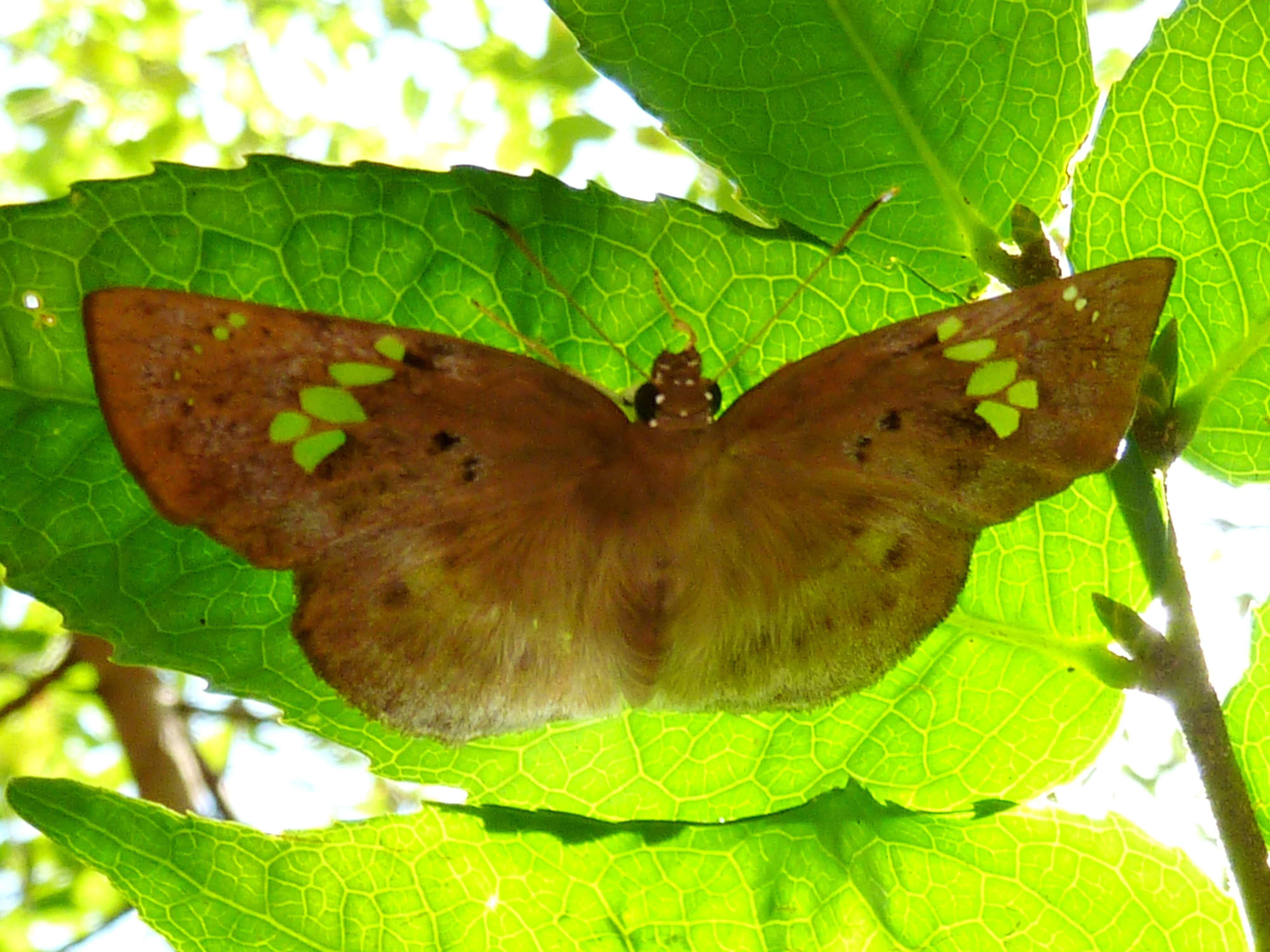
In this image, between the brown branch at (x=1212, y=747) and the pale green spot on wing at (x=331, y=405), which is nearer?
the brown branch at (x=1212, y=747)

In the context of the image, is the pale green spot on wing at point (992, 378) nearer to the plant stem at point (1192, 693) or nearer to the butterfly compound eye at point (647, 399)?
the plant stem at point (1192, 693)

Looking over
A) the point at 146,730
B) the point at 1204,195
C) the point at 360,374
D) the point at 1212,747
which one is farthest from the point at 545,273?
the point at 146,730

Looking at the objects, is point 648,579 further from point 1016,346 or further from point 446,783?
point 1016,346

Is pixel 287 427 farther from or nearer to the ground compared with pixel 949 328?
nearer to the ground

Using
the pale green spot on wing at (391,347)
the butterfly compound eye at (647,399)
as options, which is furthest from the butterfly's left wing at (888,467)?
the pale green spot on wing at (391,347)

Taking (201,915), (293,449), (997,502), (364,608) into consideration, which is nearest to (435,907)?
(201,915)

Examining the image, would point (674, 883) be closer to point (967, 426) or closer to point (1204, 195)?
point (967, 426)
